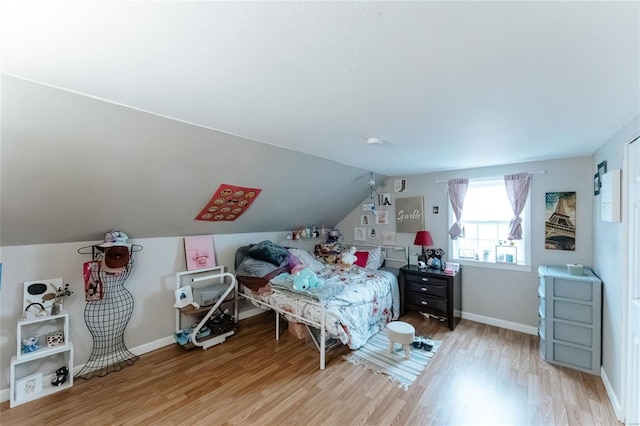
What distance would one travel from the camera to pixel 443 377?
244 cm

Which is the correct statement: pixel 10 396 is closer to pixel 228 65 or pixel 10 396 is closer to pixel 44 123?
pixel 44 123

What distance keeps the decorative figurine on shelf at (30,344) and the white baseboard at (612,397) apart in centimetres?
468

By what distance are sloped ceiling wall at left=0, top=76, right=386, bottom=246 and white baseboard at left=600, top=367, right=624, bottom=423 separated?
10.8 ft

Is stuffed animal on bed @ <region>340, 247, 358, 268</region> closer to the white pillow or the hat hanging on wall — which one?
the white pillow

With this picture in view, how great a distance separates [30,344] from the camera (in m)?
2.22

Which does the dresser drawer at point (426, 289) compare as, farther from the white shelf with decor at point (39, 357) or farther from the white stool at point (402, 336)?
the white shelf with decor at point (39, 357)

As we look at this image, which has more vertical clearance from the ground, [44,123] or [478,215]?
[44,123]

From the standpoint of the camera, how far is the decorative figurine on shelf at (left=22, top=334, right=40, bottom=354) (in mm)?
2201

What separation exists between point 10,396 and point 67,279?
93cm

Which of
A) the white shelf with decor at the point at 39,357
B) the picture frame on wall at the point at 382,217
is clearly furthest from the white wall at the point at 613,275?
the white shelf with decor at the point at 39,357

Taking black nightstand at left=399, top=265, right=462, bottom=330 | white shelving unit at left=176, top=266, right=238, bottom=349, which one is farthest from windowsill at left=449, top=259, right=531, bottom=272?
white shelving unit at left=176, top=266, right=238, bottom=349

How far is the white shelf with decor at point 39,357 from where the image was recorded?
2129 mm

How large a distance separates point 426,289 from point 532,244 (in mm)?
1418

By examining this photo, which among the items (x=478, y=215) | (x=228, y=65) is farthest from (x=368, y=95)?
(x=478, y=215)
